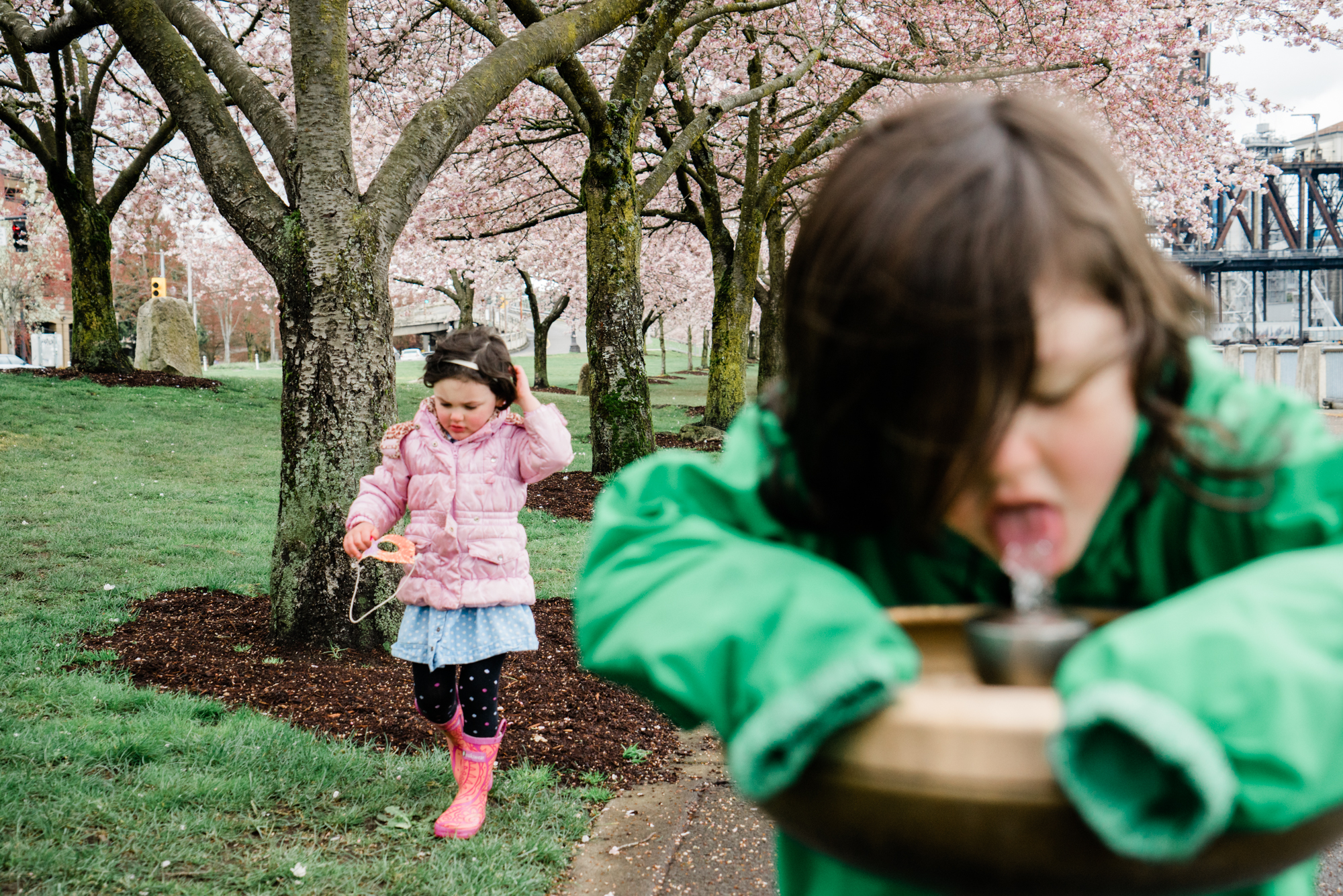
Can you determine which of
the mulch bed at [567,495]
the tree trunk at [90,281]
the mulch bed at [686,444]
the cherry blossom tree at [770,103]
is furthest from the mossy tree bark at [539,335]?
the mulch bed at [567,495]

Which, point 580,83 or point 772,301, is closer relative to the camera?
point 580,83

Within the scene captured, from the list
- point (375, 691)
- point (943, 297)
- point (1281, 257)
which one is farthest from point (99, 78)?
point (1281, 257)

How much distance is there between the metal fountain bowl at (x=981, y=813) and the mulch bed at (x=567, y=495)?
27.9ft

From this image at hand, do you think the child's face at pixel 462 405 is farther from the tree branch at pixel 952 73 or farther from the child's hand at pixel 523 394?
the tree branch at pixel 952 73

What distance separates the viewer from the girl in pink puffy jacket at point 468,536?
11.2ft

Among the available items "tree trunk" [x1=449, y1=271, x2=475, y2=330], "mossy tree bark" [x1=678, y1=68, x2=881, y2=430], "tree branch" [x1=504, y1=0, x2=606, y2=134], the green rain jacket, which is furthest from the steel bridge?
the green rain jacket

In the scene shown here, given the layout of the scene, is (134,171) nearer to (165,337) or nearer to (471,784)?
(165,337)

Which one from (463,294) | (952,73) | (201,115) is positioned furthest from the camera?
(463,294)

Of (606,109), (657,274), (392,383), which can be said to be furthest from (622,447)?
(657,274)

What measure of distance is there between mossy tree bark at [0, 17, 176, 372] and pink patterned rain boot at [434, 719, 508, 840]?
15470 mm

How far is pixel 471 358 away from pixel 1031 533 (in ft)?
8.97

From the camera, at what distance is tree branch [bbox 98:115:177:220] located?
53.3 ft

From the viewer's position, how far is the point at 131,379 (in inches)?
686

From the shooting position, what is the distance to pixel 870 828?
0.72 metres
